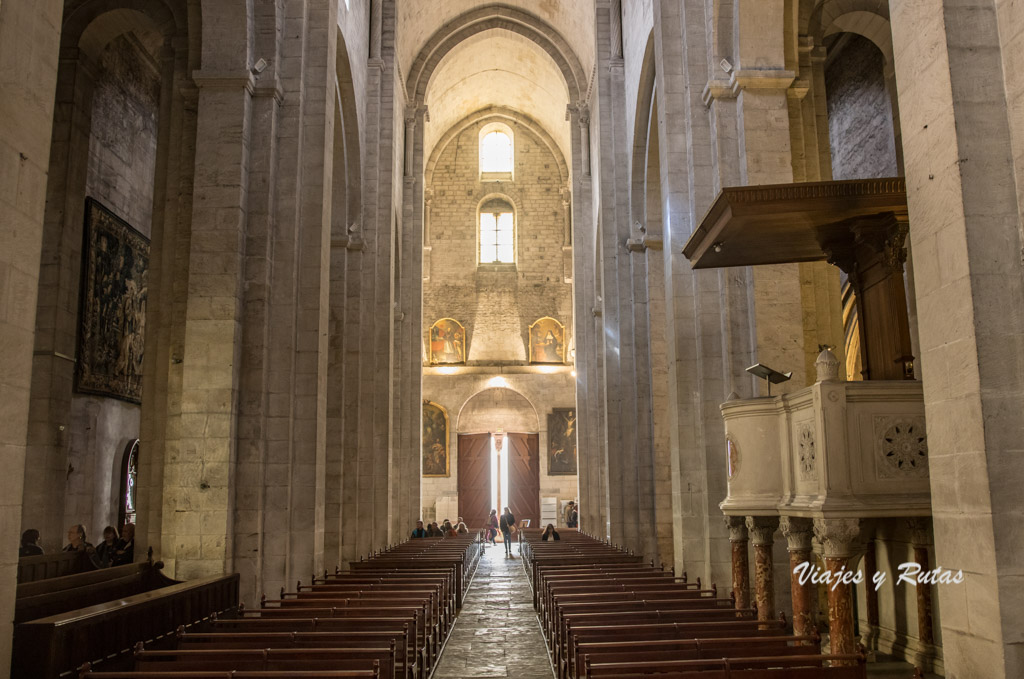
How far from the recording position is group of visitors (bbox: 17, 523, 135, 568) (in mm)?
10812

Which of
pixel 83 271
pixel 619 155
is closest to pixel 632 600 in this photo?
pixel 83 271

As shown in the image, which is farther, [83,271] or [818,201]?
[83,271]

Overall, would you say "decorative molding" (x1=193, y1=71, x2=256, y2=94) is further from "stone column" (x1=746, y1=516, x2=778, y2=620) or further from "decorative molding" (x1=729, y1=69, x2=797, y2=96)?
"stone column" (x1=746, y1=516, x2=778, y2=620)

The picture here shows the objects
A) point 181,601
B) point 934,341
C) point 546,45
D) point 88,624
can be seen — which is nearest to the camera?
point 934,341

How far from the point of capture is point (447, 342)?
32.4 meters

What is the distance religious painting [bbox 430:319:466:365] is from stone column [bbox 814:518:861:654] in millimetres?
26072

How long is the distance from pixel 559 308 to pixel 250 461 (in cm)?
2342

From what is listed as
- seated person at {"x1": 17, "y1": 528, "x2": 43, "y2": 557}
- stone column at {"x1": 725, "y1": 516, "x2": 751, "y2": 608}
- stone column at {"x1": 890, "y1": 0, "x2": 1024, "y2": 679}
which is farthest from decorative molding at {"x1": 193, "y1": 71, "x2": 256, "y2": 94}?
stone column at {"x1": 890, "y1": 0, "x2": 1024, "y2": 679}

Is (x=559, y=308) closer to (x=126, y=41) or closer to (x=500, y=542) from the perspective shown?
(x=500, y=542)

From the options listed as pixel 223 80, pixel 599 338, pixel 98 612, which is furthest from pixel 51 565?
pixel 599 338

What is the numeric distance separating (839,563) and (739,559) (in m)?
2.54

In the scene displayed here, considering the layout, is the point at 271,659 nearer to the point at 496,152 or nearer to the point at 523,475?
the point at 523,475

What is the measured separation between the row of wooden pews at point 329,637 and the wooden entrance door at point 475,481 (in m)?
20.2

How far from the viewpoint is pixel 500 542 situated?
3177cm
